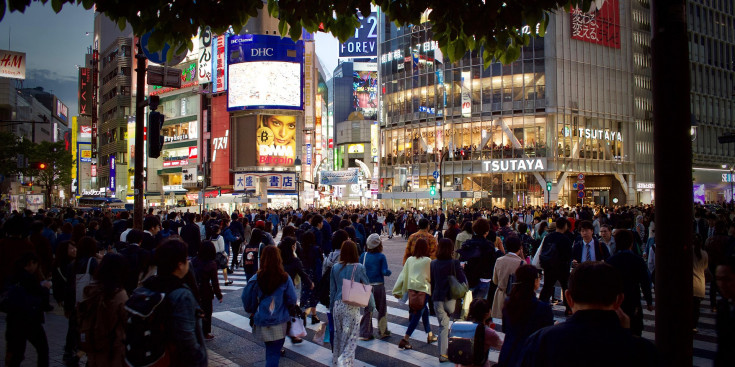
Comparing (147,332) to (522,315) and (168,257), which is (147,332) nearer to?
(168,257)

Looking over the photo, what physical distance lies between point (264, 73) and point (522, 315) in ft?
202

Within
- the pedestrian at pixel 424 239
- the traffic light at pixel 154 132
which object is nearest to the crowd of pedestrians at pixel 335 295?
the pedestrian at pixel 424 239

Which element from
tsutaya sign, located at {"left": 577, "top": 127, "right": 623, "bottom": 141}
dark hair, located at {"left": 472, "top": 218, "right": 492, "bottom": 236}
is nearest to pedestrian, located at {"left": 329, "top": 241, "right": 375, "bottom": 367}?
dark hair, located at {"left": 472, "top": 218, "right": 492, "bottom": 236}

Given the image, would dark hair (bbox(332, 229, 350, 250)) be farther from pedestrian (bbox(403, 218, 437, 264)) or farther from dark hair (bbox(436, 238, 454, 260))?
dark hair (bbox(436, 238, 454, 260))

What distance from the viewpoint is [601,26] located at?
60281 millimetres

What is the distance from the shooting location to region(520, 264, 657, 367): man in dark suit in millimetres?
2656

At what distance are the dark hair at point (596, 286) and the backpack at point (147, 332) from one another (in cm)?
307

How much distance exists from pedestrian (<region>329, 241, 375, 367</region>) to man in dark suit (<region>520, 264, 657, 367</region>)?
4.05 m

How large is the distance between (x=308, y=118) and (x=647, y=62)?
41.9m

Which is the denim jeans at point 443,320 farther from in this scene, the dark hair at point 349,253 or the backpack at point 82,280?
the backpack at point 82,280

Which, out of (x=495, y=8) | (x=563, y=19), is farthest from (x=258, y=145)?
(x=495, y=8)

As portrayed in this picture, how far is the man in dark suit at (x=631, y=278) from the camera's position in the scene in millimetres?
6988

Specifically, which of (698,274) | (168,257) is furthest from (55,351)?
(698,274)

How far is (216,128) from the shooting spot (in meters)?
68.6
